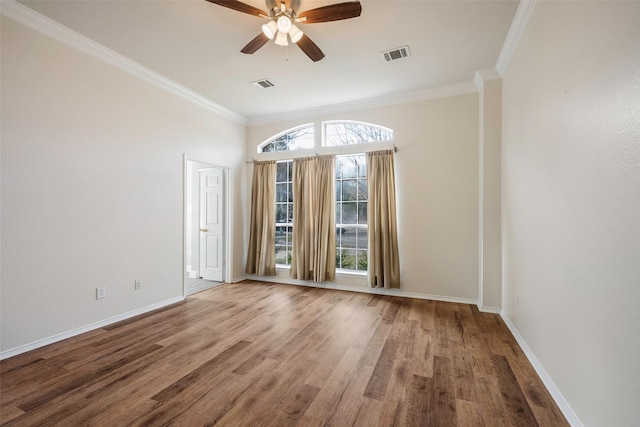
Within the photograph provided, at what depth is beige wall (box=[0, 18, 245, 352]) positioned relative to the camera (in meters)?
2.50

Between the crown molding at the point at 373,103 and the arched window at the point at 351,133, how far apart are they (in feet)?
0.75

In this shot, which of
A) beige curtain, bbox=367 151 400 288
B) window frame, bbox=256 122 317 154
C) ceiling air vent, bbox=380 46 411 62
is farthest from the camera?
window frame, bbox=256 122 317 154

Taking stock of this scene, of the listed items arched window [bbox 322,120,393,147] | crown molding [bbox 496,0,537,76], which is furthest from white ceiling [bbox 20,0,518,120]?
arched window [bbox 322,120,393,147]

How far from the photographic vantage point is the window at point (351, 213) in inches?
185

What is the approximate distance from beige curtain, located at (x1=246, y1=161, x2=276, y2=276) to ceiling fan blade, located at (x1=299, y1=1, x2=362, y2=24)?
313cm

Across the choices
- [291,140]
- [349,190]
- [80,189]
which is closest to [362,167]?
[349,190]

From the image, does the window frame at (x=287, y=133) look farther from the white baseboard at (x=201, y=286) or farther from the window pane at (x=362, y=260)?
the white baseboard at (x=201, y=286)

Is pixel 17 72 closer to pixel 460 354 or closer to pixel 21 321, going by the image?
pixel 21 321

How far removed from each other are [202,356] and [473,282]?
3.48 metres

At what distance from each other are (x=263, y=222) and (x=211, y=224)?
0.98 metres

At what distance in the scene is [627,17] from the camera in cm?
125

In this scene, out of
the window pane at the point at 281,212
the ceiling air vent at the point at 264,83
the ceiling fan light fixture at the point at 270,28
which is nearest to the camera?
the ceiling fan light fixture at the point at 270,28

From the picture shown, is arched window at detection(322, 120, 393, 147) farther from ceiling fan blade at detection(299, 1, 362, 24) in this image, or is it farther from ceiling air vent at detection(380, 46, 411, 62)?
ceiling fan blade at detection(299, 1, 362, 24)

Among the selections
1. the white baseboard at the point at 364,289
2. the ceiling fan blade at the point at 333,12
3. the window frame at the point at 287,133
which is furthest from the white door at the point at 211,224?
the ceiling fan blade at the point at 333,12
